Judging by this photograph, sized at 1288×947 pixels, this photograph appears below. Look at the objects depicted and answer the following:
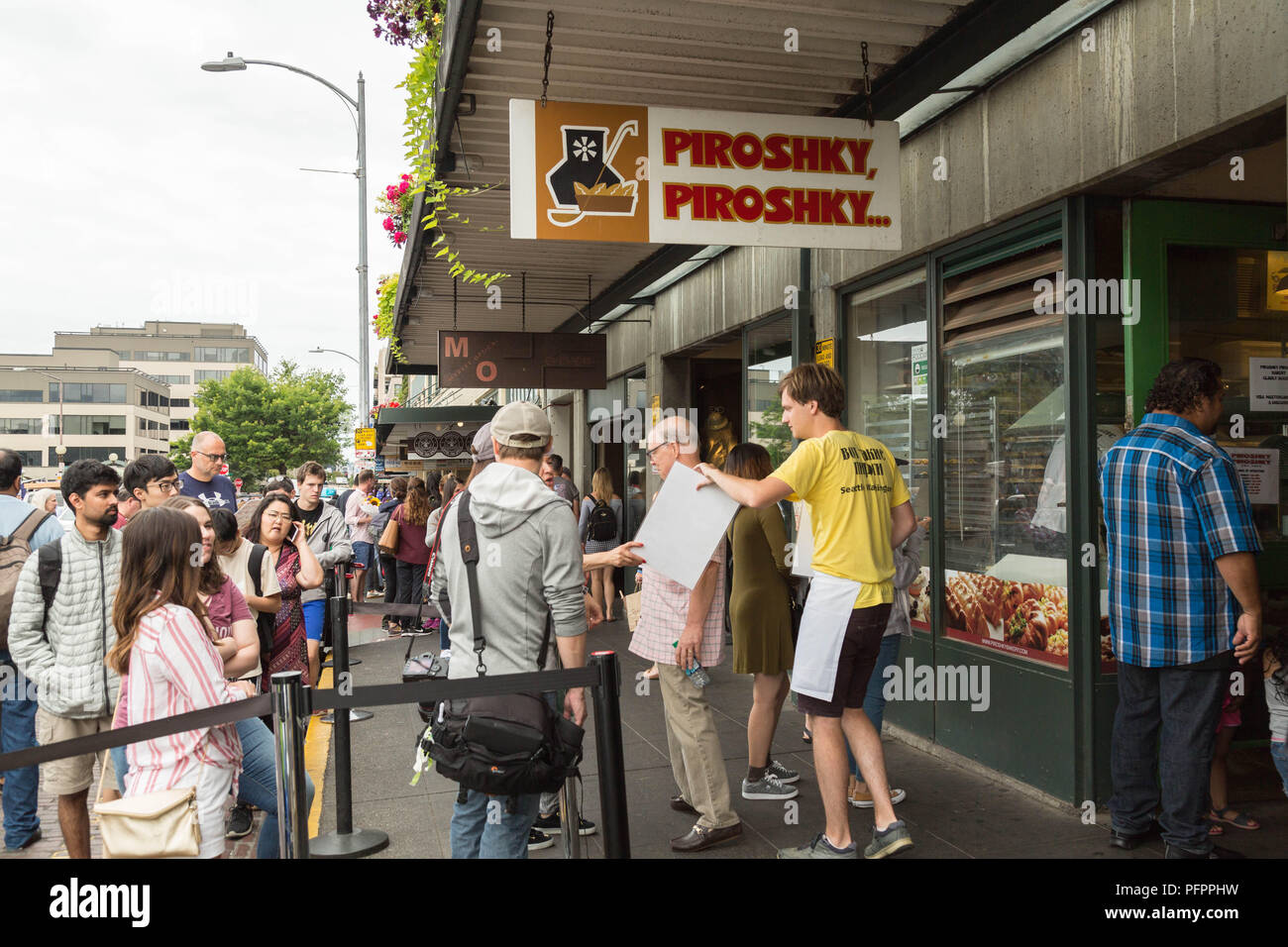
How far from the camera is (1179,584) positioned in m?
3.98

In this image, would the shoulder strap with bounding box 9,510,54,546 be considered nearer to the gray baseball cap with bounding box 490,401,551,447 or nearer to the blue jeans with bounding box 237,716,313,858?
the blue jeans with bounding box 237,716,313,858

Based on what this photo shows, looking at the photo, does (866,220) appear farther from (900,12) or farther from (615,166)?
(615,166)

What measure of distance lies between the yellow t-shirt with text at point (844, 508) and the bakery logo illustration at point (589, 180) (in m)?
1.58

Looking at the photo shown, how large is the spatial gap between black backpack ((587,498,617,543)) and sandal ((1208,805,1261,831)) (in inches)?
285

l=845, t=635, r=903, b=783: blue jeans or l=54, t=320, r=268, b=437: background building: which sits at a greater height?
l=54, t=320, r=268, b=437: background building

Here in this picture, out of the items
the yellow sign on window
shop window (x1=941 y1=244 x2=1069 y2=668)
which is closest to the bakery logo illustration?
shop window (x1=941 y1=244 x2=1069 y2=668)

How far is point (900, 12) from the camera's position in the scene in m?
4.60

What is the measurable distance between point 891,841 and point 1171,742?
1.18 metres

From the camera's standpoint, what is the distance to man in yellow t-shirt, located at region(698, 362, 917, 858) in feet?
13.1

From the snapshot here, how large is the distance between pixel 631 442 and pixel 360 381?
10.0 m

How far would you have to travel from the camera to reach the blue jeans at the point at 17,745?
4.78 metres

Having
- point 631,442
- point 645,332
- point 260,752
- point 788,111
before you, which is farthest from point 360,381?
point 260,752

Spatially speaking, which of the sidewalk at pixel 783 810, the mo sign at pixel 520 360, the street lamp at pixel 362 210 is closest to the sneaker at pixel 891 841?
the sidewalk at pixel 783 810

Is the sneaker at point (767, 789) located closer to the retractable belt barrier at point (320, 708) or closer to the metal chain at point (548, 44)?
the retractable belt barrier at point (320, 708)
